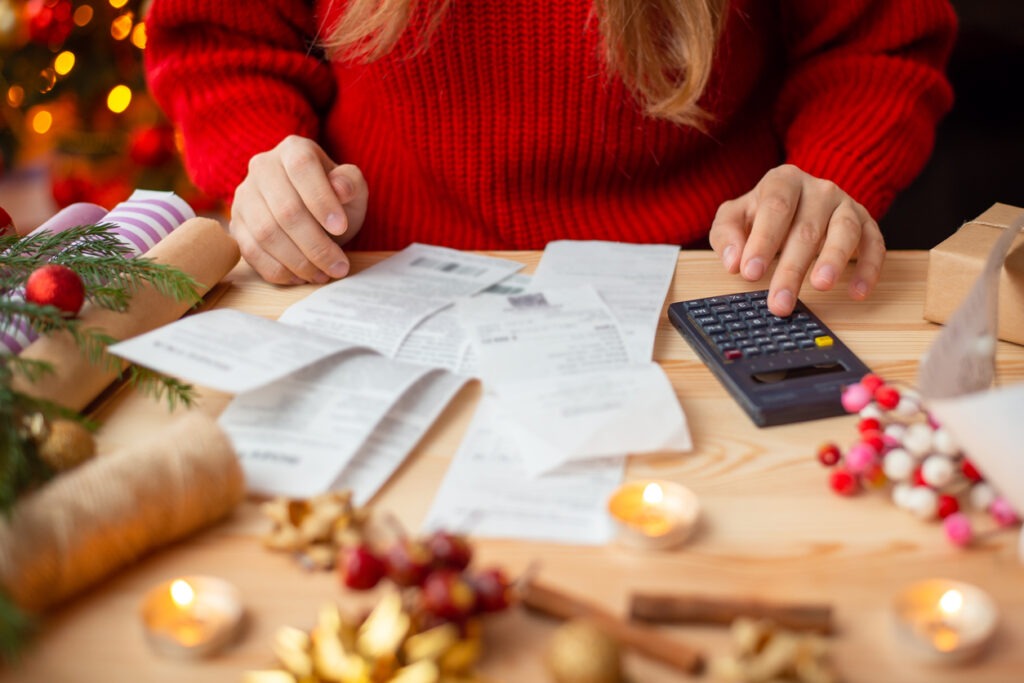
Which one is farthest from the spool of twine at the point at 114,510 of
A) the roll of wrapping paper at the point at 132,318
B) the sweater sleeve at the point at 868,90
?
the sweater sleeve at the point at 868,90

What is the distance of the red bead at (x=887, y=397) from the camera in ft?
1.83

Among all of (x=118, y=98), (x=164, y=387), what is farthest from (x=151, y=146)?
(x=164, y=387)

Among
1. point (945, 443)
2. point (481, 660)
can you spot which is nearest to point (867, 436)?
point (945, 443)

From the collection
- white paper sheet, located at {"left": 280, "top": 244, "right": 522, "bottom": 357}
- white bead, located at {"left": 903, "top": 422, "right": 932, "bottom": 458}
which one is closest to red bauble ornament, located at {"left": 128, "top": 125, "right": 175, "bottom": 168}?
white paper sheet, located at {"left": 280, "top": 244, "right": 522, "bottom": 357}

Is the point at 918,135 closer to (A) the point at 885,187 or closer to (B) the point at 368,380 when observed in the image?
(A) the point at 885,187

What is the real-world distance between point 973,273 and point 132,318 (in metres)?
0.62

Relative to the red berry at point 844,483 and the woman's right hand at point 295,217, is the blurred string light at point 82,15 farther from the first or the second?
the red berry at point 844,483

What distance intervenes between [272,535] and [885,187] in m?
0.73

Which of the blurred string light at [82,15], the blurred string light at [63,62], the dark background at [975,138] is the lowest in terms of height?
the dark background at [975,138]

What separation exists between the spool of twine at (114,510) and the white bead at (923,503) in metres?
0.37

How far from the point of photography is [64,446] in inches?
19.1

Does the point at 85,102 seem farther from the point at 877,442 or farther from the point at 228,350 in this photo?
the point at 877,442

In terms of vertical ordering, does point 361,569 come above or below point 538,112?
below

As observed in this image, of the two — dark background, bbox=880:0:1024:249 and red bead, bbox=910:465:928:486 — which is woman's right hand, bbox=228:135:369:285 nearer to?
red bead, bbox=910:465:928:486
